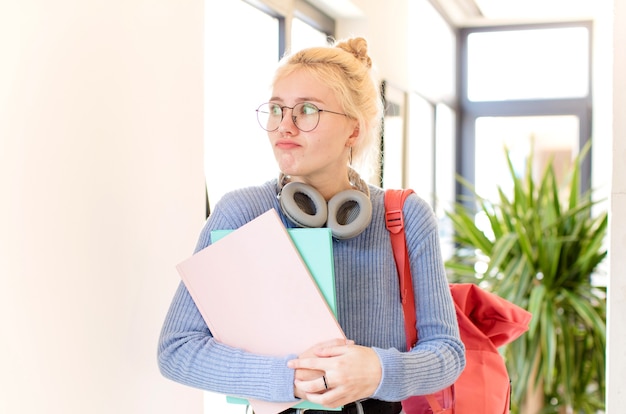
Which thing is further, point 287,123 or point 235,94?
point 235,94

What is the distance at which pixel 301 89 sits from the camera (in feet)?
4.45

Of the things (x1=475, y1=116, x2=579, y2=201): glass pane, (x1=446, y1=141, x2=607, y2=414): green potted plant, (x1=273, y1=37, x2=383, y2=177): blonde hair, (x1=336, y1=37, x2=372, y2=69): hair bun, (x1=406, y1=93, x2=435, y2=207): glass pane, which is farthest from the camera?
(x1=475, y1=116, x2=579, y2=201): glass pane

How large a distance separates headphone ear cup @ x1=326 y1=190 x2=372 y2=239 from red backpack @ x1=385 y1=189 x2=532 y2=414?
71 mm

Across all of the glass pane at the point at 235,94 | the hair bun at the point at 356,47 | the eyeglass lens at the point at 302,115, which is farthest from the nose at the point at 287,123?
the glass pane at the point at 235,94

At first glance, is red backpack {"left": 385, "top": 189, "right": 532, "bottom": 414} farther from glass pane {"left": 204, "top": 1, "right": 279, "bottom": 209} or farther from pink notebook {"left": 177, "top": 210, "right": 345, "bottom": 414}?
glass pane {"left": 204, "top": 1, "right": 279, "bottom": 209}

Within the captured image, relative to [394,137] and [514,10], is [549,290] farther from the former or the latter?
[514,10]

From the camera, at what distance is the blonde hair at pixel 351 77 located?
1385mm

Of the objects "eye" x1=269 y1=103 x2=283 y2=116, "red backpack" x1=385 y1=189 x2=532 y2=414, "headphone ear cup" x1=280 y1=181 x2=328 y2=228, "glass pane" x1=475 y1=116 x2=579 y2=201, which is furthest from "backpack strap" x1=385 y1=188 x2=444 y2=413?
"glass pane" x1=475 y1=116 x2=579 y2=201

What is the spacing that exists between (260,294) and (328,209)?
8.0 inches

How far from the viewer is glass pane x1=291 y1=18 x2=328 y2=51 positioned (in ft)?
11.0

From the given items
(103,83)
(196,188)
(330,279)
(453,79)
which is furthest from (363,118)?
(453,79)

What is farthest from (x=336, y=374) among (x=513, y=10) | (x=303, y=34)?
(x=513, y=10)

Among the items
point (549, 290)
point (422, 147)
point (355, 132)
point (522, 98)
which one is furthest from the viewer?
point (522, 98)

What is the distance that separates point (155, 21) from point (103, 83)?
10.6 inches
